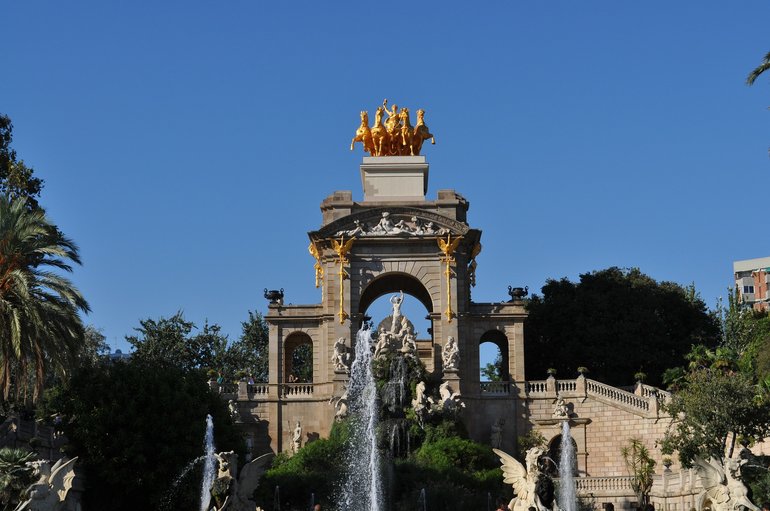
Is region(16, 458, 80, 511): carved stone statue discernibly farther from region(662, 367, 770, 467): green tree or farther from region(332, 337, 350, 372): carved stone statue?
region(332, 337, 350, 372): carved stone statue

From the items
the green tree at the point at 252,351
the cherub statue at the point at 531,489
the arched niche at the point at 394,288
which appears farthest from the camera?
the green tree at the point at 252,351

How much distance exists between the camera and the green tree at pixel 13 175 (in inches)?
2211

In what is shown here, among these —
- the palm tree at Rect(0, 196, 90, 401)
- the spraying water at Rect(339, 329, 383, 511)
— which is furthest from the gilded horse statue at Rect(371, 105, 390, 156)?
the palm tree at Rect(0, 196, 90, 401)

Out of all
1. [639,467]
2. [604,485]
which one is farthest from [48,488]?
[639,467]

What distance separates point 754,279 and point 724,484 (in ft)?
337

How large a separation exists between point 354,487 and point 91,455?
35.7ft

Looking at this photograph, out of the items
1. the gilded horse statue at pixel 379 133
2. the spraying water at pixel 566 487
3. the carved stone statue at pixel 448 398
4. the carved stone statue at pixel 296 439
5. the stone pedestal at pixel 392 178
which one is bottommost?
the spraying water at pixel 566 487

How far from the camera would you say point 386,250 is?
211ft

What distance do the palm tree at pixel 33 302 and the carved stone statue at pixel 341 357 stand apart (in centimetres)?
1799

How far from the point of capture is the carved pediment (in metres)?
63.8

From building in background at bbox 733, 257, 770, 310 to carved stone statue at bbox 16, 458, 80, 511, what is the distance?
100493 millimetres

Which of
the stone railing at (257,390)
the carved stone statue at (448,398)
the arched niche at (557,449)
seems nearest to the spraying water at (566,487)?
the arched niche at (557,449)

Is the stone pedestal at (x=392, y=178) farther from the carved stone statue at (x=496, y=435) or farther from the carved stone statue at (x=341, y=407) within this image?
the carved stone statue at (x=496, y=435)

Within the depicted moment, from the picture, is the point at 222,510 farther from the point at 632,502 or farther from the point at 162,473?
the point at 632,502
